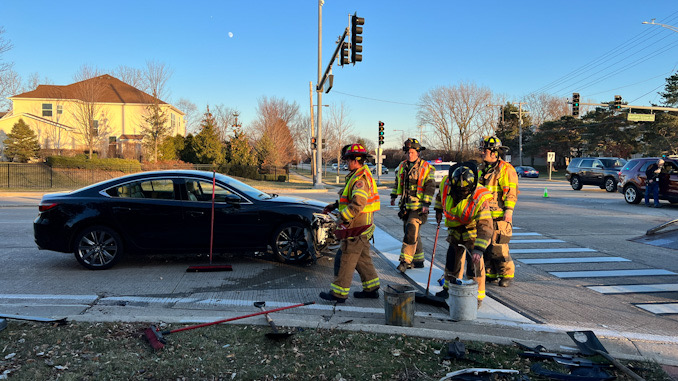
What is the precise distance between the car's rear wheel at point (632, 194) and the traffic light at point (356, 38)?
11.6 meters

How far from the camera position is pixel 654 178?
1554 centimetres

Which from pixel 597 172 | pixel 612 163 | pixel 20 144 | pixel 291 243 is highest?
pixel 20 144

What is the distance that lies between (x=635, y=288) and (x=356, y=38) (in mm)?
10720

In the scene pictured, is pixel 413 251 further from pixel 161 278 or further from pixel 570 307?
pixel 161 278

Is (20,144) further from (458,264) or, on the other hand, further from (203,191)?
(458,264)

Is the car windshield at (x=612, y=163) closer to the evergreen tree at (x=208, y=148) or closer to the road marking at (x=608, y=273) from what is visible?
the road marking at (x=608, y=273)

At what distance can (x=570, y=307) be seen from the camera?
5391 millimetres

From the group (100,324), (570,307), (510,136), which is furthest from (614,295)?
(510,136)

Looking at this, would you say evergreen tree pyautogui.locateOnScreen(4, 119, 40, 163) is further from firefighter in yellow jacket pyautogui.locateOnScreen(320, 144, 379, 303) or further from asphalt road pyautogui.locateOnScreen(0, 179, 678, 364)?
firefighter in yellow jacket pyautogui.locateOnScreen(320, 144, 379, 303)

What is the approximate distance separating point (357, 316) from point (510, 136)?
213 ft

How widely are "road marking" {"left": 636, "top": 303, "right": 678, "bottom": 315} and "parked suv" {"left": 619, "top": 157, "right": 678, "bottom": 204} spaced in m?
12.3

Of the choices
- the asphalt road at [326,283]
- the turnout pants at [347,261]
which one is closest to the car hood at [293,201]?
the asphalt road at [326,283]

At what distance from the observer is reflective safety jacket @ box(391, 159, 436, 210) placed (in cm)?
669

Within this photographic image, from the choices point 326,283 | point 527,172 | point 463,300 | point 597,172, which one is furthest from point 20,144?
point 527,172
